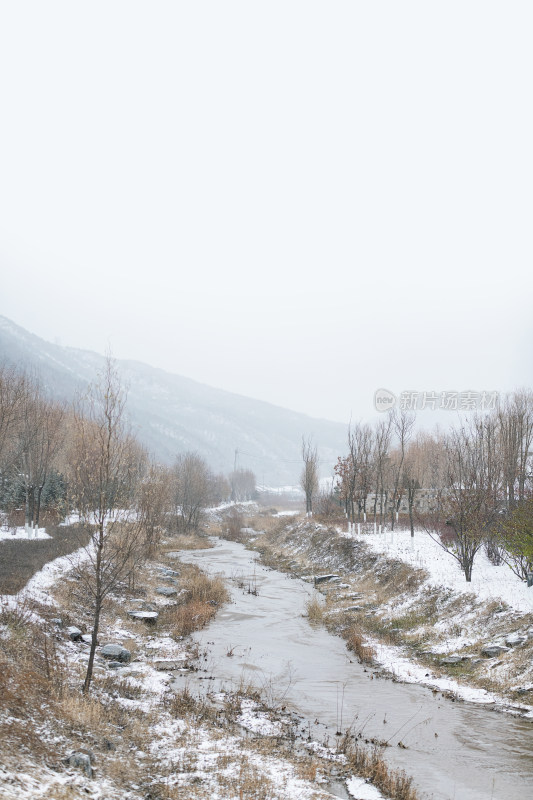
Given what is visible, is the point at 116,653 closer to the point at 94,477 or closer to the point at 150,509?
the point at 94,477

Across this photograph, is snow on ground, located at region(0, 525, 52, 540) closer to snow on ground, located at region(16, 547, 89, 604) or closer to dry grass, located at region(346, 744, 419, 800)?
snow on ground, located at region(16, 547, 89, 604)

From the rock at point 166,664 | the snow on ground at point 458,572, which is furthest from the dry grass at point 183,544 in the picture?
the rock at point 166,664

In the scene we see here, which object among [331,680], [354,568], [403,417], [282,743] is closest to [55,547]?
[354,568]

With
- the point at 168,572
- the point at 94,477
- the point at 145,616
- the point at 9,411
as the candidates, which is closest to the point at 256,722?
the point at 94,477

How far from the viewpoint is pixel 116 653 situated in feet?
46.6

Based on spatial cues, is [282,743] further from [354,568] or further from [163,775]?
[354,568]

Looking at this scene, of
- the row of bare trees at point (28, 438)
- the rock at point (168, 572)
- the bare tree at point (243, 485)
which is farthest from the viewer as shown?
the bare tree at point (243, 485)

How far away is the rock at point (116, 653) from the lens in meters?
14.1

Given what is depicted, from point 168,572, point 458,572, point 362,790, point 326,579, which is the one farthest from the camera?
point 168,572

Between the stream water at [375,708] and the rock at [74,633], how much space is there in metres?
3.62

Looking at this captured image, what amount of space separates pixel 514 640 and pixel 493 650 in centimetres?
63

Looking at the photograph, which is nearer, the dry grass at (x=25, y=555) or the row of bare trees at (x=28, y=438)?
the dry grass at (x=25, y=555)

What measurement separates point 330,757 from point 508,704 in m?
5.00

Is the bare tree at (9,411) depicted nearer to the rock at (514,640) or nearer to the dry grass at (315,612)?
the dry grass at (315,612)
